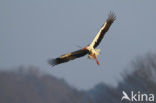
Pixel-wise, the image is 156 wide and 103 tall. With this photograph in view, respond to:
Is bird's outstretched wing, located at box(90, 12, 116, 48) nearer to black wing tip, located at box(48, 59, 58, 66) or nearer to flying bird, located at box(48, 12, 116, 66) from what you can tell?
flying bird, located at box(48, 12, 116, 66)

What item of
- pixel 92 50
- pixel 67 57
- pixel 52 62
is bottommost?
pixel 92 50

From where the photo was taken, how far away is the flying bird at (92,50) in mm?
21859

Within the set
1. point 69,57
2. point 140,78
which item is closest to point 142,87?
point 140,78

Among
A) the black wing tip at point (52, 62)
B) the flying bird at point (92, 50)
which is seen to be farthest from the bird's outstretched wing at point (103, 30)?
the black wing tip at point (52, 62)

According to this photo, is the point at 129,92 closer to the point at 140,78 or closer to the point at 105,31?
the point at 140,78

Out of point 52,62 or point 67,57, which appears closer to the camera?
point 67,57

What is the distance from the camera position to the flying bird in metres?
21.9

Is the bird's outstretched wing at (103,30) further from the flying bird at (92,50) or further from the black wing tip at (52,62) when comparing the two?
the black wing tip at (52,62)

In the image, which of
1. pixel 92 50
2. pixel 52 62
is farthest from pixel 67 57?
pixel 92 50

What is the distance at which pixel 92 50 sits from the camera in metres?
21.9

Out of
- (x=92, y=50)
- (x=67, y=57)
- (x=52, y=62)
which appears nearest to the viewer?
(x=92, y=50)

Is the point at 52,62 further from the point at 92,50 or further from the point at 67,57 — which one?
the point at 92,50

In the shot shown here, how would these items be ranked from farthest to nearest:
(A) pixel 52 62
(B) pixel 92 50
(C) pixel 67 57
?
(A) pixel 52 62
(C) pixel 67 57
(B) pixel 92 50

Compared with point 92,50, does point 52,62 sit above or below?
above
